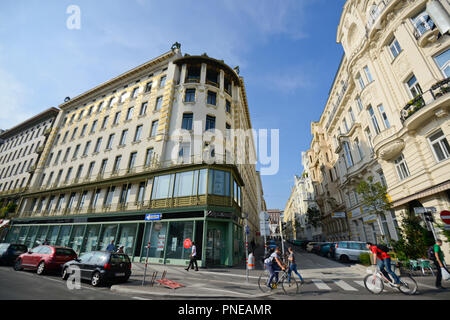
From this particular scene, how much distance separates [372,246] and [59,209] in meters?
31.4

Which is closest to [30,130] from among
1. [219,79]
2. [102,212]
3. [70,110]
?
[70,110]

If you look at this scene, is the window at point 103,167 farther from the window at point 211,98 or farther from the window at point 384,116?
the window at point 384,116

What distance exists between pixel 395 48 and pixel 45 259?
29273 millimetres

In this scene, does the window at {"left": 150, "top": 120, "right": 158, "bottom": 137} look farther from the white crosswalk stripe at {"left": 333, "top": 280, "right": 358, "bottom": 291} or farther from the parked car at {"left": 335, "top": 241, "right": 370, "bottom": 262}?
the parked car at {"left": 335, "top": 241, "right": 370, "bottom": 262}

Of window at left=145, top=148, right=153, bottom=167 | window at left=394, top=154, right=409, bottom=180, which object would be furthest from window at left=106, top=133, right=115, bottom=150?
Result: window at left=394, top=154, right=409, bottom=180

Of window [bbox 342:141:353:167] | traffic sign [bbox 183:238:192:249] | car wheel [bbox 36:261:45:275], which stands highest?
window [bbox 342:141:353:167]

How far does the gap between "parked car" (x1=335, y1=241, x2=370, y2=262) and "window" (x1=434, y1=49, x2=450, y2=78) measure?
14.0 metres

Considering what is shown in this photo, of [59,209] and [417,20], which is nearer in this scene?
[417,20]

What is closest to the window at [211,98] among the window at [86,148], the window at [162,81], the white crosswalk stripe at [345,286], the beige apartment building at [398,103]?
the window at [162,81]

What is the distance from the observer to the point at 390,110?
16453 millimetres

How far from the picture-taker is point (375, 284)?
7164mm

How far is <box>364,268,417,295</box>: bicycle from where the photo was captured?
678 cm

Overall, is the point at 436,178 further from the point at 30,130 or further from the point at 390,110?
the point at 30,130

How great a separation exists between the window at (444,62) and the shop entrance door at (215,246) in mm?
18718
